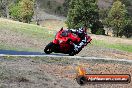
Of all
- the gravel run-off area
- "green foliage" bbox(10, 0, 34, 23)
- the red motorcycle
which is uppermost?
A: the red motorcycle

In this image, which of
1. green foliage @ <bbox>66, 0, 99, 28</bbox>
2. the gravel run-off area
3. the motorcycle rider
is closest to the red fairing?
the motorcycle rider

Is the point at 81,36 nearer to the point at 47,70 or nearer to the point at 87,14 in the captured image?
the point at 47,70

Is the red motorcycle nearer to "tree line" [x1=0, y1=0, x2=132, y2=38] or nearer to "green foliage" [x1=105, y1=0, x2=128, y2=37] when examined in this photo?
"tree line" [x1=0, y1=0, x2=132, y2=38]

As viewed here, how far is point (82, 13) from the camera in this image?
9150 cm

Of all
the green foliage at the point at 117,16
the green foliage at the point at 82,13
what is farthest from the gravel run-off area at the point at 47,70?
the green foliage at the point at 117,16

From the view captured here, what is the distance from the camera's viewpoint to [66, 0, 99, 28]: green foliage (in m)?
90.3

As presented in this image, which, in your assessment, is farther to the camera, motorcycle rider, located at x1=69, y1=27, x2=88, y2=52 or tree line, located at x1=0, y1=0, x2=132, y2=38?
tree line, located at x1=0, y1=0, x2=132, y2=38

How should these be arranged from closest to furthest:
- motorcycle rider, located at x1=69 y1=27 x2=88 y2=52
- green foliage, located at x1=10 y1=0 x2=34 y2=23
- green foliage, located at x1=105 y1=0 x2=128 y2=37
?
motorcycle rider, located at x1=69 y1=27 x2=88 y2=52
green foliage, located at x1=105 y1=0 x2=128 y2=37
green foliage, located at x1=10 y1=0 x2=34 y2=23

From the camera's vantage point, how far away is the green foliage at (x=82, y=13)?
3556 inches

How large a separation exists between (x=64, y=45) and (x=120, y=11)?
307 feet

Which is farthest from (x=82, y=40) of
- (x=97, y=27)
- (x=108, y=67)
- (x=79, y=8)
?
(x=97, y=27)

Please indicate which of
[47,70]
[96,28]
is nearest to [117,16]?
[96,28]

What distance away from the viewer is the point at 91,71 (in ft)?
89.1

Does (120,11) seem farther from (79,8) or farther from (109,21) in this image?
(79,8)
